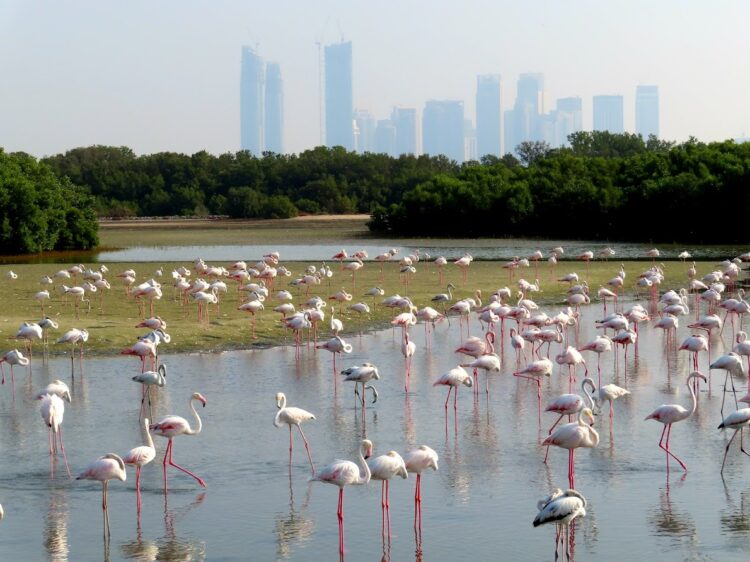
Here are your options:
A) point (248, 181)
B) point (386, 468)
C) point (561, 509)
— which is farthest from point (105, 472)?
point (248, 181)

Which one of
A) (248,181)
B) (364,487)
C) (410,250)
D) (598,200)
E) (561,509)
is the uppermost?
(248,181)

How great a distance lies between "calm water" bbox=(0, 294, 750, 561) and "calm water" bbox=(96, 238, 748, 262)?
2692cm

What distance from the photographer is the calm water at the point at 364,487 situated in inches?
359

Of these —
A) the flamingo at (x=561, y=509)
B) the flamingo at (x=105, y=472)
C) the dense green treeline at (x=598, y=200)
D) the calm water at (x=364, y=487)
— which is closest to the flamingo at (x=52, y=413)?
the calm water at (x=364, y=487)

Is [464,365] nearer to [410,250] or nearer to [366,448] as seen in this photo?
[366,448]

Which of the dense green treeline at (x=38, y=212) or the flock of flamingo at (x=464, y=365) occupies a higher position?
the dense green treeline at (x=38, y=212)

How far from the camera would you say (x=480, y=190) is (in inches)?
2653

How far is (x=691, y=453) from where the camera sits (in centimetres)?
1177

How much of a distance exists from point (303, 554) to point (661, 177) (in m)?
56.3

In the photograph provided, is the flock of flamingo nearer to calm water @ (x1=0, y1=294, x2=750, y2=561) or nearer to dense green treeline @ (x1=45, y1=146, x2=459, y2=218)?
calm water @ (x1=0, y1=294, x2=750, y2=561)

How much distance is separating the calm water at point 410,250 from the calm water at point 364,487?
1060 inches

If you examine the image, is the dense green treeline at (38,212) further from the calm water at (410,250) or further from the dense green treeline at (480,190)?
the dense green treeline at (480,190)

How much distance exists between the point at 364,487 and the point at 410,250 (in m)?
39.0

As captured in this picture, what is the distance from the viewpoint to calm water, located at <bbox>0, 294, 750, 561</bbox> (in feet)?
29.9
